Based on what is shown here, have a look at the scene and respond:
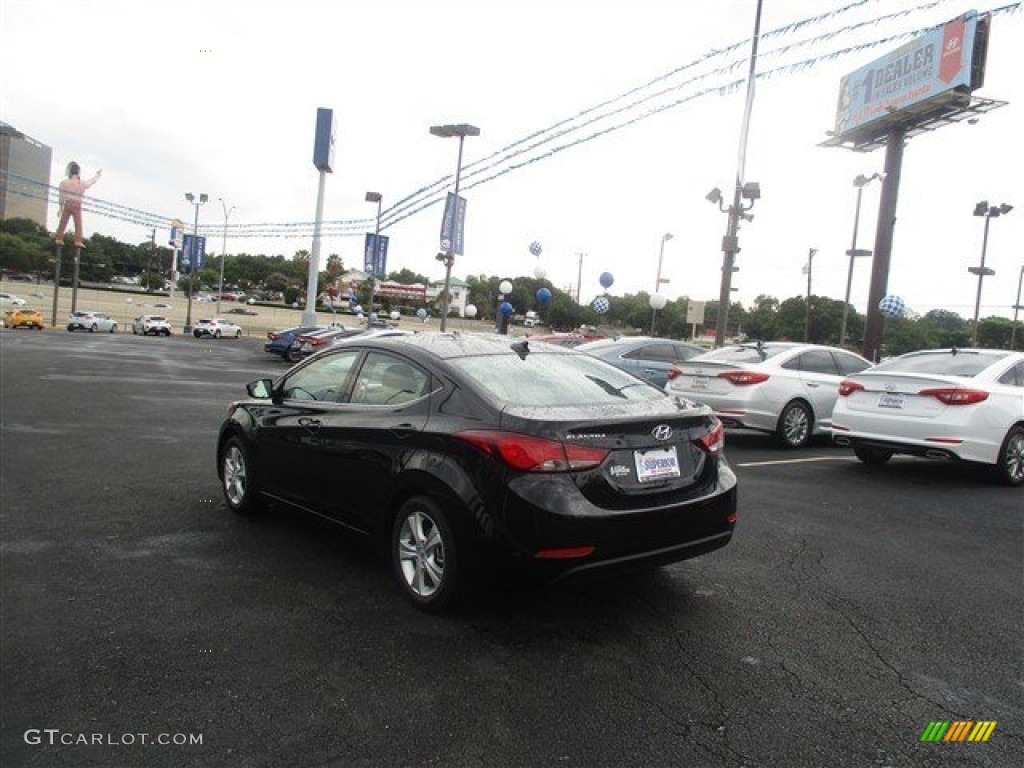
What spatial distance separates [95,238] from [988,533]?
15836 cm

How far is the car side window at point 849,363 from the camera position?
35.2 ft

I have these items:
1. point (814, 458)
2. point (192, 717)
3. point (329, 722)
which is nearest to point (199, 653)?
point (192, 717)

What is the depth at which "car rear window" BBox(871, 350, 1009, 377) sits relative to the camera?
7961 millimetres

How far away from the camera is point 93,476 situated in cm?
695

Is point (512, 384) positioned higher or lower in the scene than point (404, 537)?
higher

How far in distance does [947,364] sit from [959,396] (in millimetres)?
830

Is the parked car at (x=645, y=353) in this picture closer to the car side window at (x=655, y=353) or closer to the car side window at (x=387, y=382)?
the car side window at (x=655, y=353)

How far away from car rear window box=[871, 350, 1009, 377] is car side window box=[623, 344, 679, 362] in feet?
15.9

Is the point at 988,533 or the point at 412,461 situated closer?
the point at 412,461

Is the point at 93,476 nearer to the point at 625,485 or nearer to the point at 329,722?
the point at 329,722

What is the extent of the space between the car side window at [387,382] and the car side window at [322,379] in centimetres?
18

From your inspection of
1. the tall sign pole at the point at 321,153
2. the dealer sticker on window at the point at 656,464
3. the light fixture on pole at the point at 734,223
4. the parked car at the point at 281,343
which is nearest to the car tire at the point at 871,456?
the dealer sticker on window at the point at 656,464

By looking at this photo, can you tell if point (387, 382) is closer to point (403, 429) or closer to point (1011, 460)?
point (403, 429)

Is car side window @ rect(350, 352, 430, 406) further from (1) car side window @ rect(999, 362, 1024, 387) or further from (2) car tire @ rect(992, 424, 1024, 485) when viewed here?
(1) car side window @ rect(999, 362, 1024, 387)
